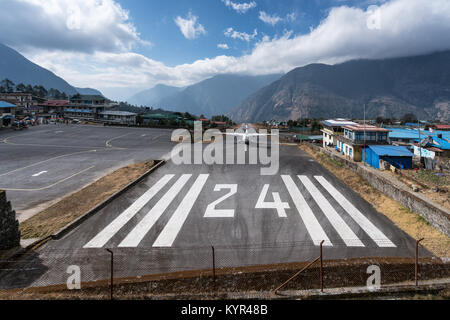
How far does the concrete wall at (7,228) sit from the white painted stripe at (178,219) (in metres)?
7.53

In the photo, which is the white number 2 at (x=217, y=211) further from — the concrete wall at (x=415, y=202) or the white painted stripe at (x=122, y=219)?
the concrete wall at (x=415, y=202)

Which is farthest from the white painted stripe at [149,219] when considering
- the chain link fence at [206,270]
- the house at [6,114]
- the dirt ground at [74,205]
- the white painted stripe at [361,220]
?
the house at [6,114]

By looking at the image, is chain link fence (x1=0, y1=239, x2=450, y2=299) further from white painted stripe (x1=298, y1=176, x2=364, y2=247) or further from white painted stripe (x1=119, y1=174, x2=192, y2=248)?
white painted stripe (x1=119, y1=174, x2=192, y2=248)

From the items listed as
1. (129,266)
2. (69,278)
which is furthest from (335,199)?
(69,278)

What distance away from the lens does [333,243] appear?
1295cm

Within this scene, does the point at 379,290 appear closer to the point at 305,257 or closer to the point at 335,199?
the point at 305,257

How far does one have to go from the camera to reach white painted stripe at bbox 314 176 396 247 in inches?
523

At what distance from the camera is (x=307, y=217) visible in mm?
15898

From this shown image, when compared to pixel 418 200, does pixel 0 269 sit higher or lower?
lower

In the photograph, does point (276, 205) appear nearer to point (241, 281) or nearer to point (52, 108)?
point (241, 281)

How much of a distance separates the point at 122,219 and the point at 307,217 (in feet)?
40.9

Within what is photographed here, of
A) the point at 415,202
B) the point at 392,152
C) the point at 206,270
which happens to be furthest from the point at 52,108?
the point at 415,202

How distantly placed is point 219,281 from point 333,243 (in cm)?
686

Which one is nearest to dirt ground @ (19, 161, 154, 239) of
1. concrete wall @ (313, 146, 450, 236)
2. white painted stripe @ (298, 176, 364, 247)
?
white painted stripe @ (298, 176, 364, 247)
